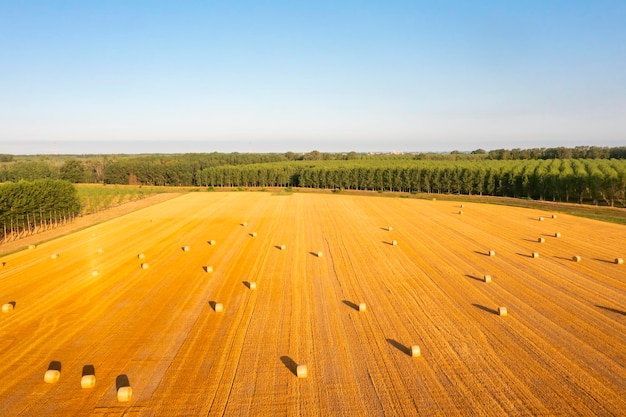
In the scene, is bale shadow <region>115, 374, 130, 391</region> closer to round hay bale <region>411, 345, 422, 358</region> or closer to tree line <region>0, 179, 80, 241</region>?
round hay bale <region>411, 345, 422, 358</region>

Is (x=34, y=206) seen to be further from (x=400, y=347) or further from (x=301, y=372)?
(x=400, y=347)

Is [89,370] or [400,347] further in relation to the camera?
[400,347]

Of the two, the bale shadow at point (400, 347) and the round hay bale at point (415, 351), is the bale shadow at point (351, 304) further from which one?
the round hay bale at point (415, 351)

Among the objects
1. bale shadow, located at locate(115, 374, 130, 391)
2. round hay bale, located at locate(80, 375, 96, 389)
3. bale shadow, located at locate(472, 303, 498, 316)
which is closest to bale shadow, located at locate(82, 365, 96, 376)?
round hay bale, located at locate(80, 375, 96, 389)

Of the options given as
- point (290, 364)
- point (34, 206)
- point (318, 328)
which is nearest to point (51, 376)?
point (290, 364)

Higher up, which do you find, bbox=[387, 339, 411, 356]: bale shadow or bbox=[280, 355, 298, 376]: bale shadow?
bbox=[387, 339, 411, 356]: bale shadow

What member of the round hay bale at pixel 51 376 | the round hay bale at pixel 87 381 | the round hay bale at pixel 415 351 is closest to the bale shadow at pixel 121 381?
the round hay bale at pixel 87 381
